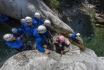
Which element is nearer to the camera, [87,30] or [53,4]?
[87,30]

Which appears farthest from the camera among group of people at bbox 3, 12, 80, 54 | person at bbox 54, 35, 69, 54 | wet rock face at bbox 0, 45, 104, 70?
person at bbox 54, 35, 69, 54

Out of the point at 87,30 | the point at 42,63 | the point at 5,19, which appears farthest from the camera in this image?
the point at 87,30

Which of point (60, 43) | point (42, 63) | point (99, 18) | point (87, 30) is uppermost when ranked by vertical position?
point (60, 43)

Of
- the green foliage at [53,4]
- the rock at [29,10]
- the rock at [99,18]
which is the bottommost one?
the rock at [99,18]

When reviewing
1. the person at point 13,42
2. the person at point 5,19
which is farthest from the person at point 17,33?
the person at point 5,19

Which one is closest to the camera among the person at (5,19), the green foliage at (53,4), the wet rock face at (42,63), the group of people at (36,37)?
the wet rock face at (42,63)

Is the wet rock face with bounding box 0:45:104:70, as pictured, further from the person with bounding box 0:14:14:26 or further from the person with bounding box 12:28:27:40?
the person with bounding box 0:14:14:26

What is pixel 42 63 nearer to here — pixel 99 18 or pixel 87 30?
pixel 87 30

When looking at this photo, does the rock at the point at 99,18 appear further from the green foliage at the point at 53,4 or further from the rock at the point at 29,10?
the rock at the point at 29,10

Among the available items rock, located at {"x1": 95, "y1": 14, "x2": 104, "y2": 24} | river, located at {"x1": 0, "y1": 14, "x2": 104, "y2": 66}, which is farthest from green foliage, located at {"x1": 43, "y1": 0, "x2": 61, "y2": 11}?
rock, located at {"x1": 95, "y1": 14, "x2": 104, "y2": 24}

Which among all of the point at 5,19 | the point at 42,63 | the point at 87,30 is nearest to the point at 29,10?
the point at 5,19

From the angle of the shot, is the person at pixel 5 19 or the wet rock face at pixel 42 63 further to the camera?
the person at pixel 5 19

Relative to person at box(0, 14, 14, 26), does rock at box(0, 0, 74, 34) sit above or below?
above

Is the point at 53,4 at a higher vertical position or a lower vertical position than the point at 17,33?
lower
